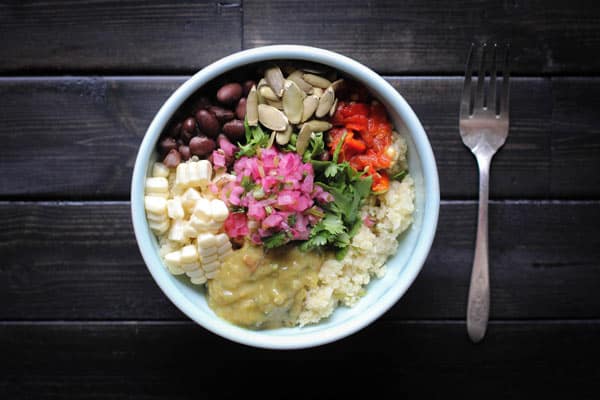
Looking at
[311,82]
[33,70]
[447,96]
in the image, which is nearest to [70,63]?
[33,70]

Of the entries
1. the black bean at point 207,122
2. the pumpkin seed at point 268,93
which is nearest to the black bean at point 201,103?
the black bean at point 207,122

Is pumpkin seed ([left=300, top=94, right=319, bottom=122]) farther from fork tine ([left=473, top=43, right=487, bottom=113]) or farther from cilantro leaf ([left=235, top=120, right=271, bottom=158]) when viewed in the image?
fork tine ([left=473, top=43, right=487, bottom=113])

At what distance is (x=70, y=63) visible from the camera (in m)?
1.55

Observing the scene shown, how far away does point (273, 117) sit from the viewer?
4.26 feet

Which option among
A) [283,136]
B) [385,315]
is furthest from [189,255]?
[385,315]

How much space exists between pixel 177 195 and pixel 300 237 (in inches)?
10.8

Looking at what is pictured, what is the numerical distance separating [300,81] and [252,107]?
0.12 m

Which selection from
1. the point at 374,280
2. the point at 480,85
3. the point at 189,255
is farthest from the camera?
the point at 480,85

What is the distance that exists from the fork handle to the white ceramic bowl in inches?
11.2

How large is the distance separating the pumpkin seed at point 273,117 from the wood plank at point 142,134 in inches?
13.1

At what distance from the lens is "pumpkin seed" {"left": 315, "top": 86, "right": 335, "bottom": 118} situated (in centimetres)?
129

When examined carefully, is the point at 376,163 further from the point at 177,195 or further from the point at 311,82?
the point at 177,195

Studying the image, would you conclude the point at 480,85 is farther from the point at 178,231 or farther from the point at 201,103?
the point at 178,231

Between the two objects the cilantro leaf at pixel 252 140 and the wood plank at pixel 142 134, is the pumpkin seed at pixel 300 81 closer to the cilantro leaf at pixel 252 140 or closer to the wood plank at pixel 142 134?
the cilantro leaf at pixel 252 140
